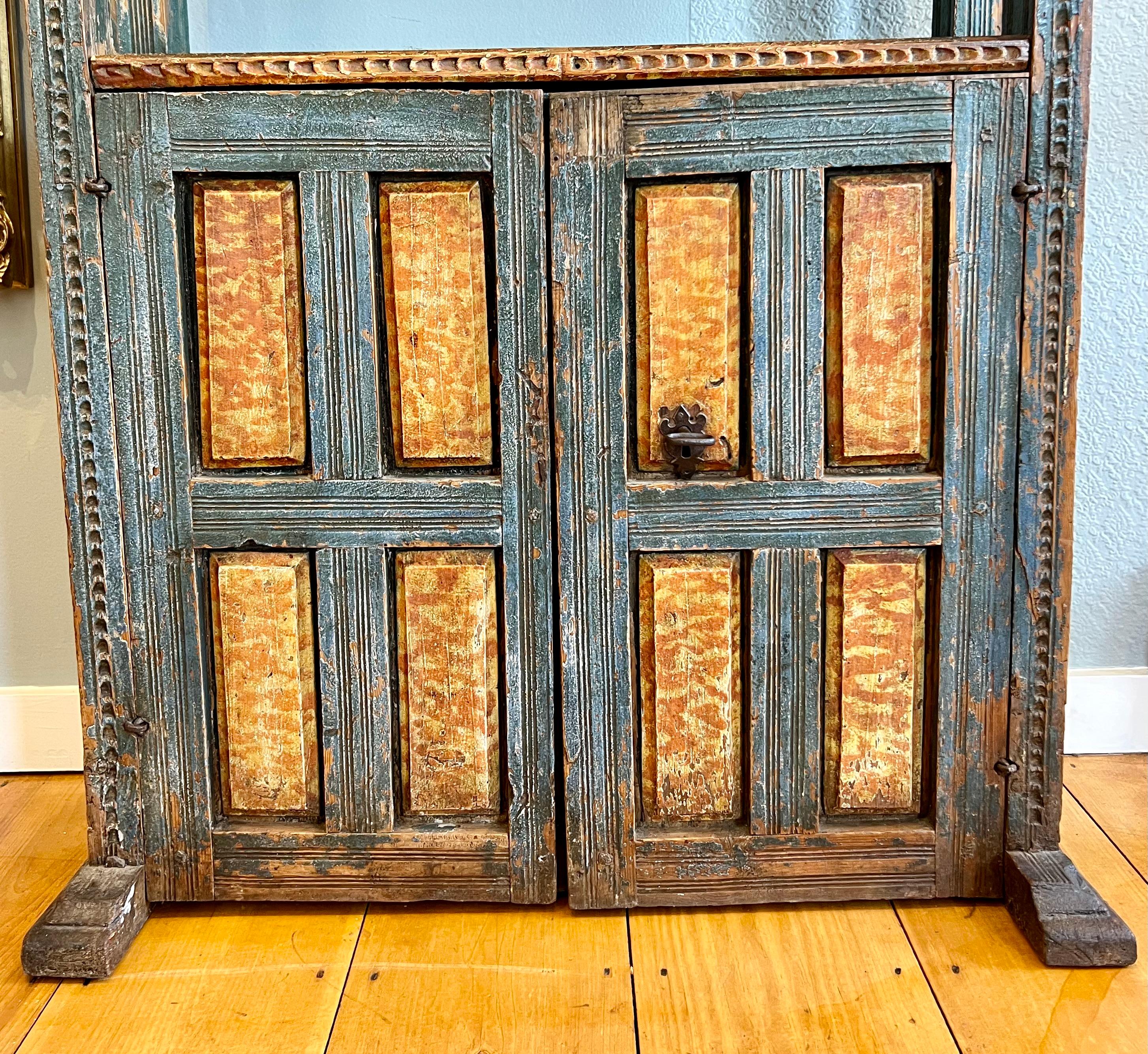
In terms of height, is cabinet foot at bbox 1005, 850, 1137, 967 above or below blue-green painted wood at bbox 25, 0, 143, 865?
below

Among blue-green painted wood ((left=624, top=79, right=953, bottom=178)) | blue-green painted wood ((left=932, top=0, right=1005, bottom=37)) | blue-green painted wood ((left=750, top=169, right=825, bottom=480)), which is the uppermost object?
blue-green painted wood ((left=932, top=0, right=1005, bottom=37))

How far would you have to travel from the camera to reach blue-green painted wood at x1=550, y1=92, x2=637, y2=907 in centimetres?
155

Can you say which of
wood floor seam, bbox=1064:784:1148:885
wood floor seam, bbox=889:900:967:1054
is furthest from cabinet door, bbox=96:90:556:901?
wood floor seam, bbox=1064:784:1148:885

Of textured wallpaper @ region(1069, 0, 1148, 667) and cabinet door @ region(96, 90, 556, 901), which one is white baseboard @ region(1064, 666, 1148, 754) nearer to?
textured wallpaper @ region(1069, 0, 1148, 667)

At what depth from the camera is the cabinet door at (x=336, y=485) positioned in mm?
1563

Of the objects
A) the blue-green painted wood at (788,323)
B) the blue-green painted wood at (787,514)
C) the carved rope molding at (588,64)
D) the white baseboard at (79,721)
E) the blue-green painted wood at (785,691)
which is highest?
the carved rope molding at (588,64)

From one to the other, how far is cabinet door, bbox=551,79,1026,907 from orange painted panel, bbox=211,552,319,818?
43cm

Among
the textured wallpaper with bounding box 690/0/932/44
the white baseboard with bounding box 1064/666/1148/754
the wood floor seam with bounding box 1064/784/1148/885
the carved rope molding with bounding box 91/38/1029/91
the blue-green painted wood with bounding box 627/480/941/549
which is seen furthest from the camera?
the white baseboard with bounding box 1064/666/1148/754

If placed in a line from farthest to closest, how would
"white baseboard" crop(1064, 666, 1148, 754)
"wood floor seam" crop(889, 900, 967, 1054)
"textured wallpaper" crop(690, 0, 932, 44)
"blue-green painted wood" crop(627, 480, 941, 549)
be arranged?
"white baseboard" crop(1064, 666, 1148, 754) → "textured wallpaper" crop(690, 0, 932, 44) → "blue-green painted wood" crop(627, 480, 941, 549) → "wood floor seam" crop(889, 900, 967, 1054)

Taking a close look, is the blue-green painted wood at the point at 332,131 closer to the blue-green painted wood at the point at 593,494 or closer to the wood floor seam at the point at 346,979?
the blue-green painted wood at the point at 593,494

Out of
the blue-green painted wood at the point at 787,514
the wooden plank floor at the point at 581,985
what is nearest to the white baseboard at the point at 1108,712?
the wooden plank floor at the point at 581,985

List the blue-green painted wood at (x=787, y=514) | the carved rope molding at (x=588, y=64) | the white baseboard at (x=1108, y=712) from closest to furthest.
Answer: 1. the carved rope molding at (x=588, y=64)
2. the blue-green painted wood at (x=787, y=514)
3. the white baseboard at (x=1108, y=712)

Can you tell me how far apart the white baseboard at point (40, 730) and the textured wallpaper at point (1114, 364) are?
215 cm

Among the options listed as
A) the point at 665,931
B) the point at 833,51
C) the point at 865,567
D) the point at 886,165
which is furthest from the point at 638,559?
the point at 833,51
